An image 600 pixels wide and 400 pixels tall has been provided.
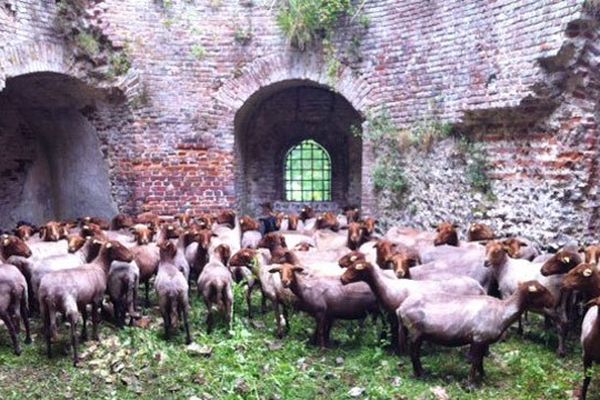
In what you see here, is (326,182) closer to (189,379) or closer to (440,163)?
(440,163)

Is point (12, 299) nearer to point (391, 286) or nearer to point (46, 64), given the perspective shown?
point (391, 286)

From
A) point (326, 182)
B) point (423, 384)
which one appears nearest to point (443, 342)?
point (423, 384)

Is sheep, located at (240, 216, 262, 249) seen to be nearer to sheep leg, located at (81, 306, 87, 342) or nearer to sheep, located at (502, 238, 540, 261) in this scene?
sheep leg, located at (81, 306, 87, 342)

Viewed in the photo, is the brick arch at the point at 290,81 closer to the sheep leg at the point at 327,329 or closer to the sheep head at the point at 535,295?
the sheep leg at the point at 327,329

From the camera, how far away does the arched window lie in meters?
15.9

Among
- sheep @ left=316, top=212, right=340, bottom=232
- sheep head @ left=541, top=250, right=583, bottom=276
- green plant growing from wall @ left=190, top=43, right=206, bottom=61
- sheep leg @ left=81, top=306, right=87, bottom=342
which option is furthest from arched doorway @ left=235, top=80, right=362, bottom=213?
sheep head @ left=541, top=250, right=583, bottom=276

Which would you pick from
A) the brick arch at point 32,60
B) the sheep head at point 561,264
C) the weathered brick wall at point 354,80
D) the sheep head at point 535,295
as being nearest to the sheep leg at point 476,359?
the sheep head at point 535,295

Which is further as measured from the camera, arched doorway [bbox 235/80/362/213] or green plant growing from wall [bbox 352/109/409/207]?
arched doorway [bbox 235/80/362/213]

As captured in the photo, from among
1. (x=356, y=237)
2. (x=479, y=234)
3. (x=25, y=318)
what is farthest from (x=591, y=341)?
(x=25, y=318)

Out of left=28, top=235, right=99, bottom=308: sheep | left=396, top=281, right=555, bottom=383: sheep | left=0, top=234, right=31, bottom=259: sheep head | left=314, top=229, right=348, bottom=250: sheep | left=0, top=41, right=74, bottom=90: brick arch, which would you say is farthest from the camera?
left=0, top=41, right=74, bottom=90: brick arch

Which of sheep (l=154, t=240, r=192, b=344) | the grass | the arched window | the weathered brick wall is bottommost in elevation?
the grass

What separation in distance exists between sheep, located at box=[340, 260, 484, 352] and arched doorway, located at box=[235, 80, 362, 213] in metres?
8.78

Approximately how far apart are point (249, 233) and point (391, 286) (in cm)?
430

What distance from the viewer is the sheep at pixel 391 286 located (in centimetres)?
633
